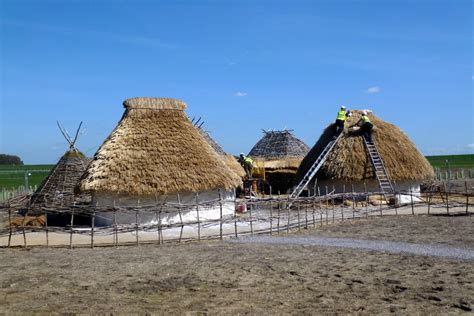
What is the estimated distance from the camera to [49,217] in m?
19.9

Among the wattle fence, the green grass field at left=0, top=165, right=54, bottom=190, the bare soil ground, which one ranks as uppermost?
the green grass field at left=0, top=165, right=54, bottom=190

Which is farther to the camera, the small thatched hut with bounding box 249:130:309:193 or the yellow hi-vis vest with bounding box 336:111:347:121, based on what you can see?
the small thatched hut with bounding box 249:130:309:193

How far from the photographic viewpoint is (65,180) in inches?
845

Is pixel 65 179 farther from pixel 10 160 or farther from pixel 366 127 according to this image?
pixel 10 160

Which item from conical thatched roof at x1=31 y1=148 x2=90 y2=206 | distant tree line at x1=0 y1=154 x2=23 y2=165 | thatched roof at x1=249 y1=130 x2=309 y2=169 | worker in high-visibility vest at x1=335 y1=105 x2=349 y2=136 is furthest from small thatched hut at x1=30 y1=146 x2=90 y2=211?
distant tree line at x1=0 y1=154 x2=23 y2=165

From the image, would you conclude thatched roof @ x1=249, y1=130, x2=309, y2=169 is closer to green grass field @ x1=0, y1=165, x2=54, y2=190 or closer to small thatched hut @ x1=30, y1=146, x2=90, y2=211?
small thatched hut @ x1=30, y1=146, x2=90, y2=211

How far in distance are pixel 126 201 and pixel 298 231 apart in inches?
219

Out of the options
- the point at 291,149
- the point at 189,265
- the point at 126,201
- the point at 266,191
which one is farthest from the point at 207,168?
the point at 291,149

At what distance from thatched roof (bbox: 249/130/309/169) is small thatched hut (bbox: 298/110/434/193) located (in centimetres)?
888

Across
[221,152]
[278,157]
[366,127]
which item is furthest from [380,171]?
[278,157]

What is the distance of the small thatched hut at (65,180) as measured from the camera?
67.5 feet

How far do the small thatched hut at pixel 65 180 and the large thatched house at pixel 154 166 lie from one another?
3.16 metres

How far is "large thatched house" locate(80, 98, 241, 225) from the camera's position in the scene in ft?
56.1

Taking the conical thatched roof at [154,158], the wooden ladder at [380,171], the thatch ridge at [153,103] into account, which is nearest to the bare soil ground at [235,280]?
the conical thatched roof at [154,158]
